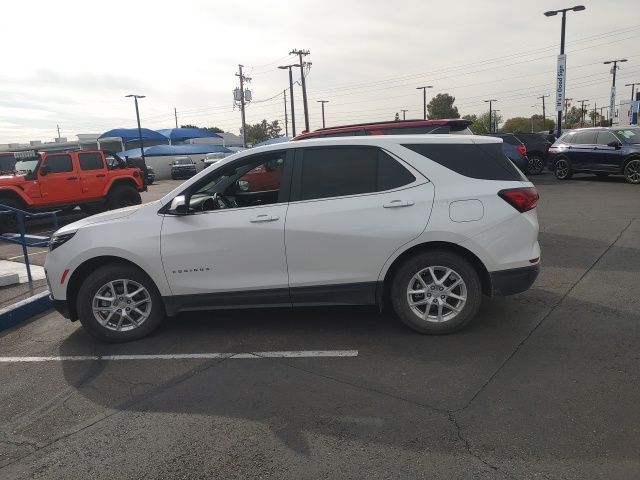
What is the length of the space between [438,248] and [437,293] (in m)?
0.39

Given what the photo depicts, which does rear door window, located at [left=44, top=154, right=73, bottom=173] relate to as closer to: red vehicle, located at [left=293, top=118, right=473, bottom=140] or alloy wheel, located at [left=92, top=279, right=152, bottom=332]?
red vehicle, located at [left=293, top=118, right=473, bottom=140]

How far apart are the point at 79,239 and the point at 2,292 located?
9.60ft

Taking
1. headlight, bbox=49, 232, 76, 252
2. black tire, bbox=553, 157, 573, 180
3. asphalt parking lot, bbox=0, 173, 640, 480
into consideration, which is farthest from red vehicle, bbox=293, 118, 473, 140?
black tire, bbox=553, 157, 573, 180

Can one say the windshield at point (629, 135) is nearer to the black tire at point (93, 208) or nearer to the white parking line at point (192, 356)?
the white parking line at point (192, 356)

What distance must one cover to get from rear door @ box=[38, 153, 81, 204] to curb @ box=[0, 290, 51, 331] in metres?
8.79

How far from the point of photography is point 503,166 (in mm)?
4582

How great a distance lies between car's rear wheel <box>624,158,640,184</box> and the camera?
49.8 feet

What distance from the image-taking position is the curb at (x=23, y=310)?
5.56m

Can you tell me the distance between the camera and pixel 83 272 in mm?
4871

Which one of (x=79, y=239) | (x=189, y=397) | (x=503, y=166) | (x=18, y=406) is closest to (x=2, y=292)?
(x=79, y=239)

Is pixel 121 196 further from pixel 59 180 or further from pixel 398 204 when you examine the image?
pixel 398 204

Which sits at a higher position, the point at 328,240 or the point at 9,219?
the point at 328,240

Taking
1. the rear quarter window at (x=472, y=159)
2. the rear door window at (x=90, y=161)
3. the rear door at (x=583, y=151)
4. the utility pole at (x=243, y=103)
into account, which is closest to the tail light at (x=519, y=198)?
the rear quarter window at (x=472, y=159)

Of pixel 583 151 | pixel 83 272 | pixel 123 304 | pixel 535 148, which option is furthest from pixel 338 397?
pixel 535 148
